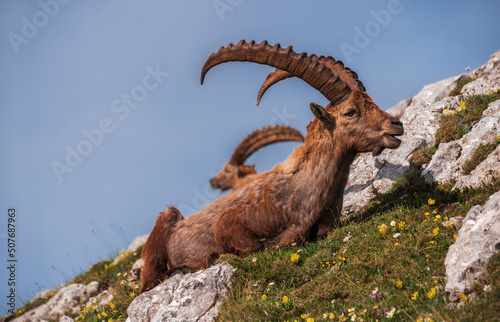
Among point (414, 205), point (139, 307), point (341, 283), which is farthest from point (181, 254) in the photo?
point (414, 205)

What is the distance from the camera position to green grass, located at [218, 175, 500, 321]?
201 inches

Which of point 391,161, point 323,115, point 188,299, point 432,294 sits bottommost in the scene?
point 432,294

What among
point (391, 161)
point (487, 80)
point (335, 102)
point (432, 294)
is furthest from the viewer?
point (487, 80)

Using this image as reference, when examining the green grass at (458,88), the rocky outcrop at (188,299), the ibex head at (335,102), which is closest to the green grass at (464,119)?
the green grass at (458,88)

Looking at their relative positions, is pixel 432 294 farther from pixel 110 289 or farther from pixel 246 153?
pixel 246 153

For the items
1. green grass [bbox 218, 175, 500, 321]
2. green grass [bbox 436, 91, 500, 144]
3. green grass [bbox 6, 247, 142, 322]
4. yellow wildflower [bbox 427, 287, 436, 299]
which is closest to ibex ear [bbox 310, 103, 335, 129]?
green grass [bbox 218, 175, 500, 321]

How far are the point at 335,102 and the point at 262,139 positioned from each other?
10514 millimetres

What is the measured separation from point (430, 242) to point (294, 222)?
2718 mm

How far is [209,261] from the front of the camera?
8328 mm

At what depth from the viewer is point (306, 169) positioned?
27.3 ft

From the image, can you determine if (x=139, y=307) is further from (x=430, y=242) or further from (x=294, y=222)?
(x=430, y=242)

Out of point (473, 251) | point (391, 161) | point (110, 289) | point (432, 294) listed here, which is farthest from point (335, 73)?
point (110, 289)

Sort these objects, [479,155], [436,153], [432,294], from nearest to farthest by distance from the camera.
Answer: [432,294] → [479,155] → [436,153]

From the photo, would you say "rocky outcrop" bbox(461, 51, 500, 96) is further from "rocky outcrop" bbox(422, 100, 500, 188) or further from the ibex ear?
the ibex ear
